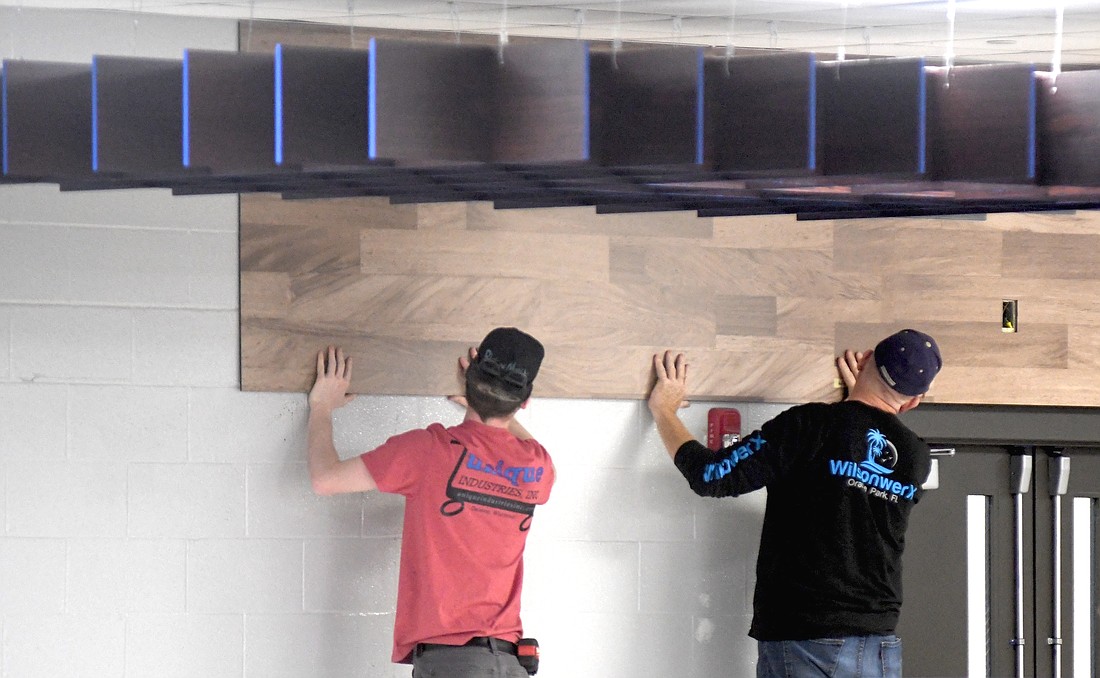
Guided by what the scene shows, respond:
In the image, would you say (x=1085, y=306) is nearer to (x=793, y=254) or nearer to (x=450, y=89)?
(x=793, y=254)

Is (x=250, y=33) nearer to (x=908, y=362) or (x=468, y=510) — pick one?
(x=468, y=510)

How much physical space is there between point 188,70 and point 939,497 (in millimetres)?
2968

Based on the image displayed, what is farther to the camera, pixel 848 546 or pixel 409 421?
pixel 409 421

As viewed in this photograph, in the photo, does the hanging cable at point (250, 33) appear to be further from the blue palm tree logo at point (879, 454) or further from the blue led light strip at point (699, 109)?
the blue palm tree logo at point (879, 454)

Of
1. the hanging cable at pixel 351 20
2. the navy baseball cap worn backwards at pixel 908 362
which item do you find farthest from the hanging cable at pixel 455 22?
the navy baseball cap worn backwards at pixel 908 362

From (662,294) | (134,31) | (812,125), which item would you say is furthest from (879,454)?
A: (134,31)

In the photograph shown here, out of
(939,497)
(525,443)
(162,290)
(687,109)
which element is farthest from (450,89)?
(939,497)

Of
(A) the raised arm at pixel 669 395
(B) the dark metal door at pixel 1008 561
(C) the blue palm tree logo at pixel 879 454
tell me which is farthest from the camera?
(B) the dark metal door at pixel 1008 561

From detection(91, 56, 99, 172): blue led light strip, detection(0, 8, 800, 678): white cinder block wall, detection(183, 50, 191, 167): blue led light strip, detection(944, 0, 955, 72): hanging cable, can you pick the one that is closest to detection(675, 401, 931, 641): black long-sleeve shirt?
detection(0, 8, 800, 678): white cinder block wall

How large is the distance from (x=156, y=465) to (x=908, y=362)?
2266 millimetres

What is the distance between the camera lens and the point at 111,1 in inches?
148

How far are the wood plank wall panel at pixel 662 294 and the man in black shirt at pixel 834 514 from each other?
0.46 m

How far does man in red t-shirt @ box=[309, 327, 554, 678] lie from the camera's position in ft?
11.4

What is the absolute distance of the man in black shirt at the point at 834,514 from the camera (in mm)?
3680
